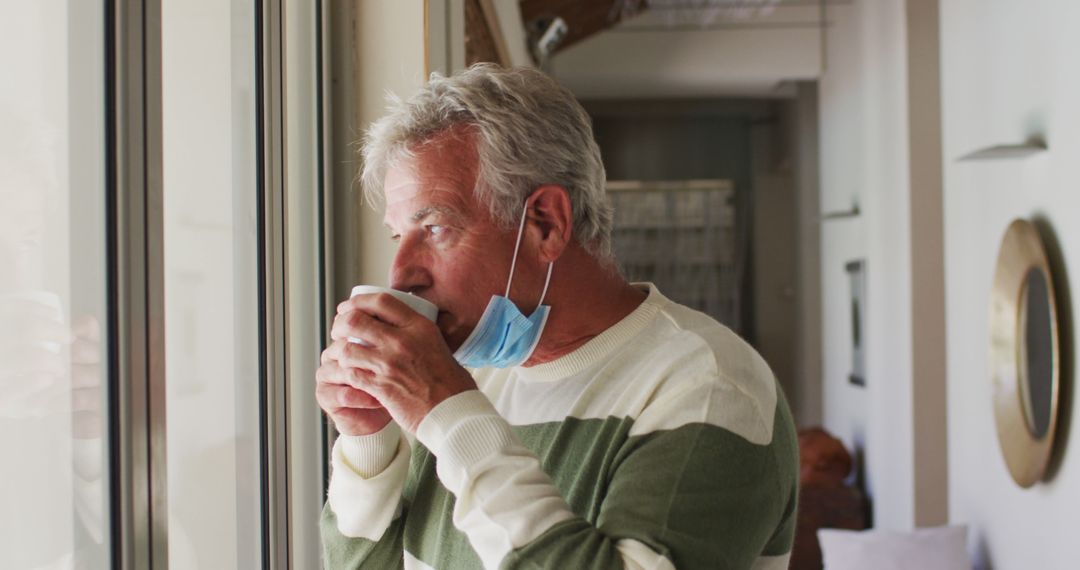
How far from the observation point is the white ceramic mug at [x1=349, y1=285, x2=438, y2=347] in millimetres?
1155

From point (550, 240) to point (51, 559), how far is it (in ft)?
2.19

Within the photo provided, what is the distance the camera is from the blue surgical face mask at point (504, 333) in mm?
1253

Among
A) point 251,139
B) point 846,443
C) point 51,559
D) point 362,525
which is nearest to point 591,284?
point 362,525

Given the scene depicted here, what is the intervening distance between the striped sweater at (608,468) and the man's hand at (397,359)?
2 centimetres

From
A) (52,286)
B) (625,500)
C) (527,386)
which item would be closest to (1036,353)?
(527,386)

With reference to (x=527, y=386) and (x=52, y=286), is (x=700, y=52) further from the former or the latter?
(x=52, y=286)

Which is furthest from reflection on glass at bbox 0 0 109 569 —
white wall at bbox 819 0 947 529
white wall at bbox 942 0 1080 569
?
white wall at bbox 819 0 947 529

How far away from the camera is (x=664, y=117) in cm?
963

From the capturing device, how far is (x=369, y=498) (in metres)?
1.33

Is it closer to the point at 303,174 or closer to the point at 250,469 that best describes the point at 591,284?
the point at 250,469

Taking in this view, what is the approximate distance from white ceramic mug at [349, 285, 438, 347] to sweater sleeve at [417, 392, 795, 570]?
0.44 feet

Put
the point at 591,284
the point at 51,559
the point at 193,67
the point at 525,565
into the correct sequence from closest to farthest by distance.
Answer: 1. the point at 525,565
2. the point at 51,559
3. the point at 591,284
4. the point at 193,67

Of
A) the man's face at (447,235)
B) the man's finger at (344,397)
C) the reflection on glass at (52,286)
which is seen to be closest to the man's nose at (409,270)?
the man's face at (447,235)

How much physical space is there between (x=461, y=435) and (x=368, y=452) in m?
0.29
